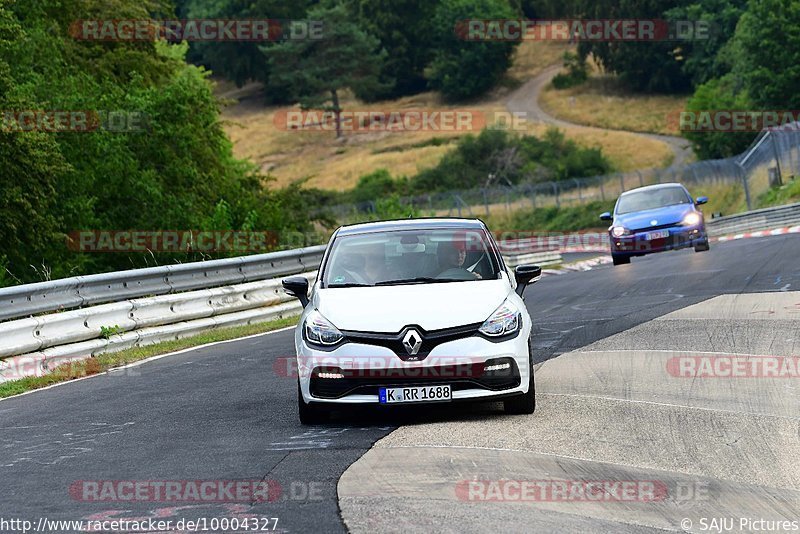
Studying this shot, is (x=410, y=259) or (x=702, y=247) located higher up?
(x=410, y=259)

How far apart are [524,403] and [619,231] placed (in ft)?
57.5

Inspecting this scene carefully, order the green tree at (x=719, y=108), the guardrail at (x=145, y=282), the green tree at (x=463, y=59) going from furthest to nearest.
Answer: the green tree at (x=463, y=59) < the green tree at (x=719, y=108) < the guardrail at (x=145, y=282)

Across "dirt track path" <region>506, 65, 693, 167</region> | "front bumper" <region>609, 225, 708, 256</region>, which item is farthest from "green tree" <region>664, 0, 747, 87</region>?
"front bumper" <region>609, 225, 708, 256</region>

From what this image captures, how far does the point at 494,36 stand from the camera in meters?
130

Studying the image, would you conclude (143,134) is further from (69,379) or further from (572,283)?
(69,379)

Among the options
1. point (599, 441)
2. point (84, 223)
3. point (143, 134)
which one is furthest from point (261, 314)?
point (599, 441)

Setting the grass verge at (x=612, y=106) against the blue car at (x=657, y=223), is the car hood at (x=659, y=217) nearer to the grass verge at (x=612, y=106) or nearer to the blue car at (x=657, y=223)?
the blue car at (x=657, y=223)

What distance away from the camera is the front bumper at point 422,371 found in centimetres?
921

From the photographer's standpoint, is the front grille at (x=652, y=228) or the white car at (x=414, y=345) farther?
the front grille at (x=652, y=228)

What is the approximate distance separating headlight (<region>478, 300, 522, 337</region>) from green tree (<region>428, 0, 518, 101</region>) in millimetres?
120632

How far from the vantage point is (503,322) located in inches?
374

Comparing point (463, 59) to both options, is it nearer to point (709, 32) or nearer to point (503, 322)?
point (709, 32)

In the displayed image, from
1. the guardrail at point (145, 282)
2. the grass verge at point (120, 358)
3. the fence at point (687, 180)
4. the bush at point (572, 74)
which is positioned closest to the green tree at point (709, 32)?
the bush at point (572, 74)

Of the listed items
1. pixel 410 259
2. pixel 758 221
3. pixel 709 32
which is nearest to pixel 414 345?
pixel 410 259
